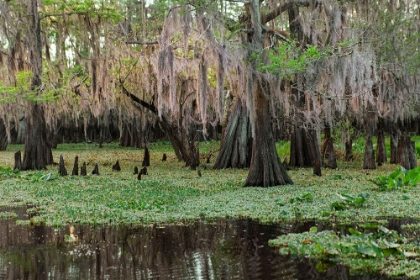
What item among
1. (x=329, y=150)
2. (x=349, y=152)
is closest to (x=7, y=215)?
(x=329, y=150)

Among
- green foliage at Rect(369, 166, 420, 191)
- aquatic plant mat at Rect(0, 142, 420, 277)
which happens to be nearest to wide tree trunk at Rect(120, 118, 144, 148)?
aquatic plant mat at Rect(0, 142, 420, 277)

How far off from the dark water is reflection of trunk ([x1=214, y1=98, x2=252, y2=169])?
1084 cm

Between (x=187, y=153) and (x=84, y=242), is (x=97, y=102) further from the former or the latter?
(x=84, y=242)

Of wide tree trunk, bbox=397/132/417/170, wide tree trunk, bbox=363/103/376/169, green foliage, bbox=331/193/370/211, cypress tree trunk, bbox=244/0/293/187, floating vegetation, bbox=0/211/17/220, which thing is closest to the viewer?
green foliage, bbox=331/193/370/211

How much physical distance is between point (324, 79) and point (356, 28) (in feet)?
6.08

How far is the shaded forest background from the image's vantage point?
15.0 metres

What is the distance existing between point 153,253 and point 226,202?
463cm

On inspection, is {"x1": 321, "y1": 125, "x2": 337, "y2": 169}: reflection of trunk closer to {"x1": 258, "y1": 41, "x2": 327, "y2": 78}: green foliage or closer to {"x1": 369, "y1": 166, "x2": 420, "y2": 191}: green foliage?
{"x1": 369, "y1": 166, "x2": 420, "y2": 191}: green foliage

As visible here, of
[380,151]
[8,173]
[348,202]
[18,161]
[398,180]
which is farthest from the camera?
[380,151]

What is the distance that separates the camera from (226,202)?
39.7 ft

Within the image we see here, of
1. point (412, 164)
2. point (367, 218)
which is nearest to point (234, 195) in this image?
point (367, 218)

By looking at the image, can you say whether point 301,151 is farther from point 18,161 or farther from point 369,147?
point 18,161

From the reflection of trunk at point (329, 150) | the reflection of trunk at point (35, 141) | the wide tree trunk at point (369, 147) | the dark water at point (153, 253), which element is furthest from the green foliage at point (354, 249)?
the reflection of trunk at point (35, 141)

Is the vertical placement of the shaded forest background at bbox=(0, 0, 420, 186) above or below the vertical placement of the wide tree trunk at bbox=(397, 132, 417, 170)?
above
